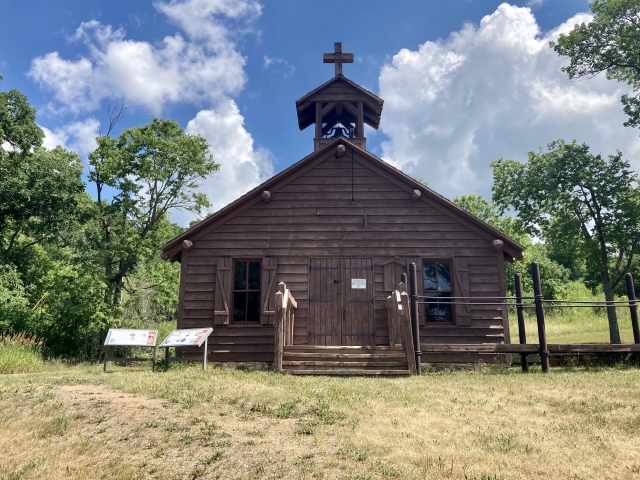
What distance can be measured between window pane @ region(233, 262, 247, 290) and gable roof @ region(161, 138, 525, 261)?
1344 millimetres

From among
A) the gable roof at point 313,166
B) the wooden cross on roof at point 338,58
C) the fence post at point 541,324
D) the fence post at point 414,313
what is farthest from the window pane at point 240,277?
the fence post at point 541,324

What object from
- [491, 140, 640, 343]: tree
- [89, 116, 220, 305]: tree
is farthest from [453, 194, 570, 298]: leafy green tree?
[89, 116, 220, 305]: tree

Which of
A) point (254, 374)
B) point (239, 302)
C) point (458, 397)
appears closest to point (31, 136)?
point (239, 302)

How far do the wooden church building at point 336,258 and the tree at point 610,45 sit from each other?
45.0ft

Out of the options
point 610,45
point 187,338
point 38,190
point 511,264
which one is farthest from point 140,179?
point 511,264

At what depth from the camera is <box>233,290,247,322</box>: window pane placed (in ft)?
42.3

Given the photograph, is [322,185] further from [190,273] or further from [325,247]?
[190,273]

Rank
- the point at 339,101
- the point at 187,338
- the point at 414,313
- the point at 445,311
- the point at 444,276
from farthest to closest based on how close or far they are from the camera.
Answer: the point at 339,101 → the point at 444,276 → the point at 445,311 → the point at 187,338 → the point at 414,313

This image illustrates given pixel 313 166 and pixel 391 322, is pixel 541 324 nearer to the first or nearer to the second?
pixel 391 322

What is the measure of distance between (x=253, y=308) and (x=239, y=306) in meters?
0.39

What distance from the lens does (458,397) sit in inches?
289

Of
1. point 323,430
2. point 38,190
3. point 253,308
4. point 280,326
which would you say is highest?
point 38,190

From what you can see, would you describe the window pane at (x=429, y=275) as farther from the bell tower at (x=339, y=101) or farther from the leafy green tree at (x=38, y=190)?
the leafy green tree at (x=38, y=190)

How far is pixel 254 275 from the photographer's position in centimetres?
1312
